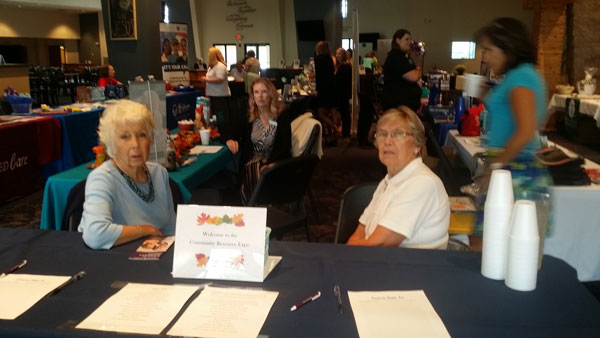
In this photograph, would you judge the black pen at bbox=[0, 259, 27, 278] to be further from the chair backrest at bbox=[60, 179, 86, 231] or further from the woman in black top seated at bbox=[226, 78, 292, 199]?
the woman in black top seated at bbox=[226, 78, 292, 199]

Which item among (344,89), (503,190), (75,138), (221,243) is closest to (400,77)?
(344,89)

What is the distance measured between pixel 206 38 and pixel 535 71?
15325 millimetres

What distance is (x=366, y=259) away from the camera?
1376mm

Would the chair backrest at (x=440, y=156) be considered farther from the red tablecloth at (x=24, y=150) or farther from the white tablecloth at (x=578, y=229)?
the red tablecloth at (x=24, y=150)

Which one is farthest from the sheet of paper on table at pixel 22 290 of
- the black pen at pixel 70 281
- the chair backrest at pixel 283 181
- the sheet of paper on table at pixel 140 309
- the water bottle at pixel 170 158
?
the chair backrest at pixel 283 181

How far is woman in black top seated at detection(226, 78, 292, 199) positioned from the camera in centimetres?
333

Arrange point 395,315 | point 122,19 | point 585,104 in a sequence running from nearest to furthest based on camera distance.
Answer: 1. point 395,315
2. point 585,104
3. point 122,19

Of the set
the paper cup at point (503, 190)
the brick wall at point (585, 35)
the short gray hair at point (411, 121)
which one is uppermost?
the brick wall at point (585, 35)

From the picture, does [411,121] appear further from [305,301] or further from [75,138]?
[75,138]

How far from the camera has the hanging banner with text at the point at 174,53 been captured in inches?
288

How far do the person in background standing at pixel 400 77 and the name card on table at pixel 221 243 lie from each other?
4061mm

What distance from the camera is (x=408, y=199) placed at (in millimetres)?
1568

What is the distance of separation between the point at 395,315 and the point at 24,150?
4.15 meters

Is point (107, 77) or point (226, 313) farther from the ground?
point (107, 77)
